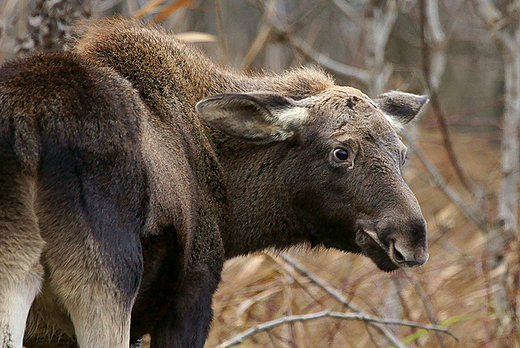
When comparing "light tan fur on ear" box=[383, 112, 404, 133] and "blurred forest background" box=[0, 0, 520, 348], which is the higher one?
"light tan fur on ear" box=[383, 112, 404, 133]

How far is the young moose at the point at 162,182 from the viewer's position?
269 centimetres

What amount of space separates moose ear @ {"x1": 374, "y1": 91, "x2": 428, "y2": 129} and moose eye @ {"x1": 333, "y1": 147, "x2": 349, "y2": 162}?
71cm

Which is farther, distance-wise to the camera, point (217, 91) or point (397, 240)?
point (217, 91)

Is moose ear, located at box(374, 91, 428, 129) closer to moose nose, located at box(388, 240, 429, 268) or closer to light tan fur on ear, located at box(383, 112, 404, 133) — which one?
light tan fur on ear, located at box(383, 112, 404, 133)

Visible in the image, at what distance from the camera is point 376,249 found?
11.6 ft

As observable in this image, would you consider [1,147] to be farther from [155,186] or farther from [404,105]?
[404,105]

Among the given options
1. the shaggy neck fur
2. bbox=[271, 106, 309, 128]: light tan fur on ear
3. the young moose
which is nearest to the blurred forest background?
the shaggy neck fur

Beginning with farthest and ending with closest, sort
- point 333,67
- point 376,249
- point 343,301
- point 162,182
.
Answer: point 333,67
point 343,301
point 376,249
point 162,182

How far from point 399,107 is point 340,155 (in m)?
0.88

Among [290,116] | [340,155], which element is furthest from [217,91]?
[340,155]

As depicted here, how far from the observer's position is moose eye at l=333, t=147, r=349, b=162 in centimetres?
358

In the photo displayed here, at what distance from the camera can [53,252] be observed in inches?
107

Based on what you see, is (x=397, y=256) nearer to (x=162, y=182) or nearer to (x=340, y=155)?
(x=340, y=155)

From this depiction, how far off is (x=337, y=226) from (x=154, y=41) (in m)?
1.42
